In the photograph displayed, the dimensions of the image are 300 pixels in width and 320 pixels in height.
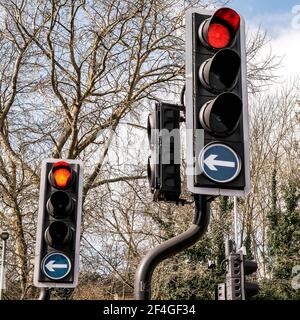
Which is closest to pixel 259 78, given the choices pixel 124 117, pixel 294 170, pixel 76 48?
A: pixel 124 117

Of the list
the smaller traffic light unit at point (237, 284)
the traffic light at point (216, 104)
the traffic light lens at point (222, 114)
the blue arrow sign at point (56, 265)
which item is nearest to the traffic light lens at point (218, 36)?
the traffic light at point (216, 104)

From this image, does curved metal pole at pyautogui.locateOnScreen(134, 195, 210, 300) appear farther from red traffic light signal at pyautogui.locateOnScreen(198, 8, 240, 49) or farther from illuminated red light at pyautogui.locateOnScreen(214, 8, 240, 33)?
illuminated red light at pyautogui.locateOnScreen(214, 8, 240, 33)

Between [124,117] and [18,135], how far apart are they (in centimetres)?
348

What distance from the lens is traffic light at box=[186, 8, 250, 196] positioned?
10.8 ft

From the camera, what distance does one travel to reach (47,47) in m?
17.8

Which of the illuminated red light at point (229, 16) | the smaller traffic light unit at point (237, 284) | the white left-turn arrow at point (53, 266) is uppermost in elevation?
the illuminated red light at point (229, 16)

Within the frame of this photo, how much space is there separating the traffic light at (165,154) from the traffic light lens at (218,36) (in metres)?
0.45

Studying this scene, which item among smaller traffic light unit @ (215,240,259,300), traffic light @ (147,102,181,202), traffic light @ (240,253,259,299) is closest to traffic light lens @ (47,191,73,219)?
Result: smaller traffic light unit @ (215,240,259,300)

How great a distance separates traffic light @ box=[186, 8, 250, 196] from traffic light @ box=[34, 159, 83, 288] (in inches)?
125

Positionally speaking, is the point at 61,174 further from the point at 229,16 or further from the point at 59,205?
the point at 229,16

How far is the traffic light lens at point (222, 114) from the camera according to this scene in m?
3.36

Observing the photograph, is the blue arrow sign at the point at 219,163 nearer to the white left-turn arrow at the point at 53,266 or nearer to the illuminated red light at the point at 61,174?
the white left-turn arrow at the point at 53,266

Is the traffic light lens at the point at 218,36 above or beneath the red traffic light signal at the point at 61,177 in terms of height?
above
